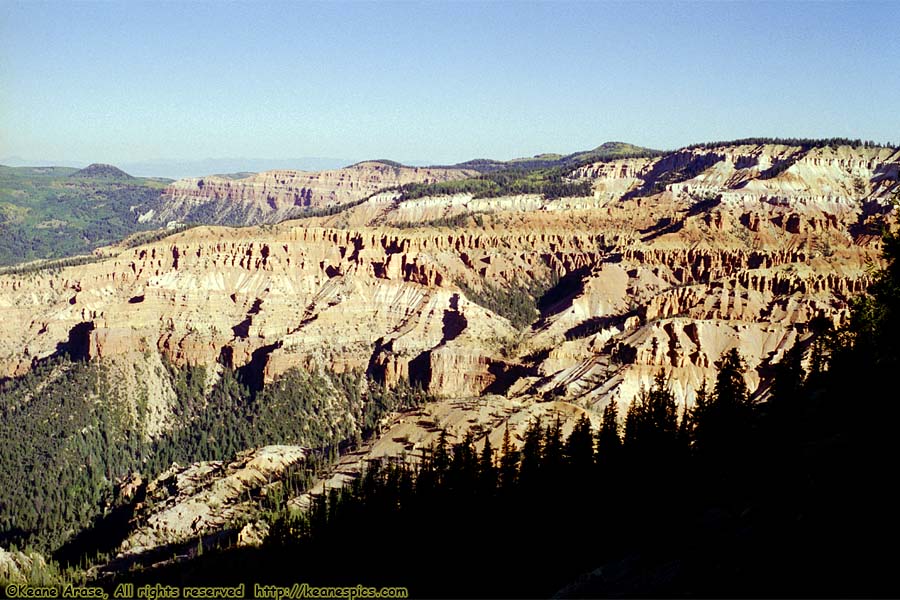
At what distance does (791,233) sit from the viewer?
188750 millimetres

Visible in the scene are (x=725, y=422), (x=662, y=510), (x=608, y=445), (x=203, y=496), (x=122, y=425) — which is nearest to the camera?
(x=662, y=510)

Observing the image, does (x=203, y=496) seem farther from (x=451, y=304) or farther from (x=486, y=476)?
(x=451, y=304)

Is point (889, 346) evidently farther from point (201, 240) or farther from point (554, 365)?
point (201, 240)

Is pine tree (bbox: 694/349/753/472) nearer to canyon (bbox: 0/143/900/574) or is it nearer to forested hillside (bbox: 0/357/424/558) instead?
canyon (bbox: 0/143/900/574)

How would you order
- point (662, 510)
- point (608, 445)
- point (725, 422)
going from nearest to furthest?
point (662, 510) → point (725, 422) → point (608, 445)

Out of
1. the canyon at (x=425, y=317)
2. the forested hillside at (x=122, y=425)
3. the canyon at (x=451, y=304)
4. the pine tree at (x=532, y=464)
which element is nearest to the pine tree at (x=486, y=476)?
the pine tree at (x=532, y=464)

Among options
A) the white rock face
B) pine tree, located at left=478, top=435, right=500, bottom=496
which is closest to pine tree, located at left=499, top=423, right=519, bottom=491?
pine tree, located at left=478, top=435, right=500, bottom=496

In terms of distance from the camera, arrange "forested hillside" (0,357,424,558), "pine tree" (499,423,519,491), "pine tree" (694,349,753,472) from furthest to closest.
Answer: "forested hillside" (0,357,424,558)
"pine tree" (499,423,519,491)
"pine tree" (694,349,753,472)

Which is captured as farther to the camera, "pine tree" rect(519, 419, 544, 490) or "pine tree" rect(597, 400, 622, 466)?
"pine tree" rect(519, 419, 544, 490)

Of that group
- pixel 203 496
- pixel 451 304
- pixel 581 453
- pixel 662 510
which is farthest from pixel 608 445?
pixel 451 304

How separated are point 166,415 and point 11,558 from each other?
201 ft

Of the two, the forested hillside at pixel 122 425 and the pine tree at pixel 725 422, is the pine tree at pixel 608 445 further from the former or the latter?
the forested hillside at pixel 122 425

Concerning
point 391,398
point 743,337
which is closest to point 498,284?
point 391,398

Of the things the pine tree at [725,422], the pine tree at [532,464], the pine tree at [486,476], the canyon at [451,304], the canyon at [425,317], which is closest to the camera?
the pine tree at [725,422]
